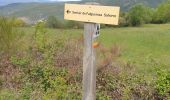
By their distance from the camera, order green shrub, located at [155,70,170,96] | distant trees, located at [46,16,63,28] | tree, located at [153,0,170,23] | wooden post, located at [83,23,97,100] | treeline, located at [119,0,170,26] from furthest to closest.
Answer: tree, located at [153,0,170,23] < treeline, located at [119,0,170,26] < distant trees, located at [46,16,63,28] < green shrub, located at [155,70,170,96] < wooden post, located at [83,23,97,100]

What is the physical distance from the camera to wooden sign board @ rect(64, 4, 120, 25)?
4910 millimetres

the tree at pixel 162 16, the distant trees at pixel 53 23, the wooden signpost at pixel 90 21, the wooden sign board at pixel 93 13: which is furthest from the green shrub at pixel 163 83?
the tree at pixel 162 16

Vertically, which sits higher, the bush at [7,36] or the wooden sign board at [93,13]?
the wooden sign board at [93,13]

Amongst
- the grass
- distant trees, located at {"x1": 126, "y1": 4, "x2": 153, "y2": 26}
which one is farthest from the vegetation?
distant trees, located at {"x1": 126, "y1": 4, "x2": 153, "y2": 26}

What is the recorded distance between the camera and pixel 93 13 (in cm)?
502

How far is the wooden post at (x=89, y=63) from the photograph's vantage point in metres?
5.13

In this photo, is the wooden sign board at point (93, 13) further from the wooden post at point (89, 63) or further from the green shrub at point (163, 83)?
the green shrub at point (163, 83)

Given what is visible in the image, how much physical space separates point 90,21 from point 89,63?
0.54 metres

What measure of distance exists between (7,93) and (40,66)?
5.65ft

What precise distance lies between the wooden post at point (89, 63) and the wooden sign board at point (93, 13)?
12 cm

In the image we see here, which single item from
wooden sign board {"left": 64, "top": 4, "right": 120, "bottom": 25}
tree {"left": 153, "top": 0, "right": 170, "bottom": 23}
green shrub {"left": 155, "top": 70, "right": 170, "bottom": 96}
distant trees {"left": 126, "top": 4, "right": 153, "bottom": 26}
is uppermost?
wooden sign board {"left": 64, "top": 4, "right": 120, "bottom": 25}

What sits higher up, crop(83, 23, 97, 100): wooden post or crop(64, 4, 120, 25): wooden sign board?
crop(64, 4, 120, 25): wooden sign board

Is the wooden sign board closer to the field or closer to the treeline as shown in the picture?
the field

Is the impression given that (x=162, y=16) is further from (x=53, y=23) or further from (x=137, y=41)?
(x=137, y=41)
